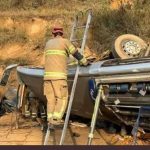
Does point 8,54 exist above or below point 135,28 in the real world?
below

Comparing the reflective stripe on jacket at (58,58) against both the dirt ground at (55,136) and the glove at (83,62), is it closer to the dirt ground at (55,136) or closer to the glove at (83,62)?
the glove at (83,62)

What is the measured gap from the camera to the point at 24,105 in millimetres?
11477

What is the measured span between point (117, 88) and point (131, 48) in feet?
5.77

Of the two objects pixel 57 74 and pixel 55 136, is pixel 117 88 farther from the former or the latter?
pixel 55 136

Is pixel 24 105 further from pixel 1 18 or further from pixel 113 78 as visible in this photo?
pixel 1 18

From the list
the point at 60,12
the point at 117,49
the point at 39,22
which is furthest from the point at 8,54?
the point at 117,49

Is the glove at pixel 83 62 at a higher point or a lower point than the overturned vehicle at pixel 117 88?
higher

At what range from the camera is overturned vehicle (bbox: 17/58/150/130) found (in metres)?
7.11

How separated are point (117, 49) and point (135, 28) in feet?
31.3

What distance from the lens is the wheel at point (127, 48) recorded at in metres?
8.93

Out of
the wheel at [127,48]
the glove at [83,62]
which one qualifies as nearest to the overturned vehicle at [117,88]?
the glove at [83,62]

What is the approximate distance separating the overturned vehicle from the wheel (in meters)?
0.93

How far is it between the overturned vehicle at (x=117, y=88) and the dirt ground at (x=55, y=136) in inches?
14.1

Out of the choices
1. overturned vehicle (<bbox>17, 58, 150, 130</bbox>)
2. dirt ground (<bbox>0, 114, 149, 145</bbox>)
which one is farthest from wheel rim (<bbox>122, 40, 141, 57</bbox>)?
dirt ground (<bbox>0, 114, 149, 145</bbox>)
